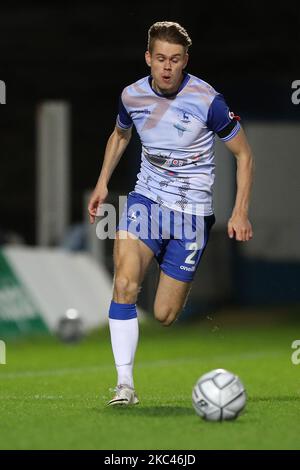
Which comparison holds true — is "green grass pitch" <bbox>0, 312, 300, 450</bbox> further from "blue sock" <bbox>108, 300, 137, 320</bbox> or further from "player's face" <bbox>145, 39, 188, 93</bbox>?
"player's face" <bbox>145, 39, 188, 93</bbox>

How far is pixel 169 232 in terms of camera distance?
331 inches

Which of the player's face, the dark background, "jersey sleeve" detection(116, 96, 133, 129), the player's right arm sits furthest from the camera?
the dark background

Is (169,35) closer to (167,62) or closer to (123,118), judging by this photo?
(167,62)

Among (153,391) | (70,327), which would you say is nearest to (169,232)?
(153,391)

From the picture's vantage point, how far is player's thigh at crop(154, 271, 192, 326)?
27.9ft

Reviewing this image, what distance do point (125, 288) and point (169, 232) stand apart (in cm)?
60

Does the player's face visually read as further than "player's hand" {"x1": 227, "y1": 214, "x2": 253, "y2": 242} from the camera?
Yes

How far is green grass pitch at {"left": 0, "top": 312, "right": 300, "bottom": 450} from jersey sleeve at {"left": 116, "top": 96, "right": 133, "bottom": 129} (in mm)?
1906

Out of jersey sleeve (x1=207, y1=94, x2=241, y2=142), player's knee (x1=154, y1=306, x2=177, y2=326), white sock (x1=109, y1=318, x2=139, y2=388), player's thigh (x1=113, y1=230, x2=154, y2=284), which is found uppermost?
jersey sleeve (x1=207, y1=94, x2=241, y2=142)

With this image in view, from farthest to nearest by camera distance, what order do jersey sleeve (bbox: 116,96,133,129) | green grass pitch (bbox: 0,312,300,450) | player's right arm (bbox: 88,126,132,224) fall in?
jersey sleeve (bbox: 116,96,133,129) < player's right arm (bbox: 88,126,132,224) < green grass pitch (bbox: 0,312,300,450)

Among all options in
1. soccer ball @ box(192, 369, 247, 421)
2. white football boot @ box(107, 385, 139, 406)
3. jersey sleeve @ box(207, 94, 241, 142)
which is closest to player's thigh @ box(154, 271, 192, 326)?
white football boot @ box(107, 385, 139, 406)

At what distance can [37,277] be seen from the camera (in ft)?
54.1

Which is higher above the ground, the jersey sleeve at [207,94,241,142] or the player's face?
the player's face
